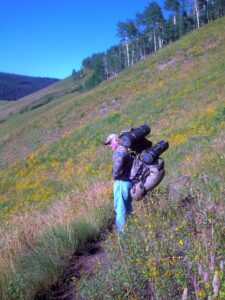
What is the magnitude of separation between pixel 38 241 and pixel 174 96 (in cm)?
1860

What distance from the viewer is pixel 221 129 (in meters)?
11.1

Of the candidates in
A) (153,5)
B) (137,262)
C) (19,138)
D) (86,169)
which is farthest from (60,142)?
(153,5)

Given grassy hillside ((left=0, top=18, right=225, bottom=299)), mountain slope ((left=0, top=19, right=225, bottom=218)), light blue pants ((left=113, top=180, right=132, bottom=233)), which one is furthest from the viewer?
mountain slope ((left=0, top=19, right=225, bottom=218))

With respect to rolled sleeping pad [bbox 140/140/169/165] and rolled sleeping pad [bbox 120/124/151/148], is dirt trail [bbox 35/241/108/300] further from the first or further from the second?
rolled sleeping pad [bbox 120/124/151/148]

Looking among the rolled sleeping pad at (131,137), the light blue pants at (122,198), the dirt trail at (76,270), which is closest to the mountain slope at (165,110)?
the light blue pants at (122,198)

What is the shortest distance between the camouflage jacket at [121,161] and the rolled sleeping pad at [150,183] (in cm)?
29

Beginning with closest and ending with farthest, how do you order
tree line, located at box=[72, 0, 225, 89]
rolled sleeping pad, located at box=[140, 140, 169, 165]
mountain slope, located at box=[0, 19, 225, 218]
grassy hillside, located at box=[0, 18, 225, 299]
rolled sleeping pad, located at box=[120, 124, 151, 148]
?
1. grassy hillside, located at box=[0, 18, 225, 299]
2. rolled sleeping pad, located at box=[140, 140, 169, 165]
3. rolled sleeping pad, located at box=[120, 124, 151, 148]
4. mountain slope, located at box=[0, 19, 225, 218]
5. tree line, located at box=[72, 0, 225, 89]

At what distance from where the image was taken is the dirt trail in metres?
3.96

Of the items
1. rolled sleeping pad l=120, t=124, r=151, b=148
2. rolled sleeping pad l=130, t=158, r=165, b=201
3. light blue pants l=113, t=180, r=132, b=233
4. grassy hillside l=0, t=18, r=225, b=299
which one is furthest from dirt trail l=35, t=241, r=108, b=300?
rolled sleeping pad l=120, t=124, r=151, b=148

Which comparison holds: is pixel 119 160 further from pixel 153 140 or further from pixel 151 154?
pixel 153 140

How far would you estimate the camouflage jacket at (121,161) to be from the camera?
5204 millimetres

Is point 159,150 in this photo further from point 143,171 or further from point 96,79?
point 96,79

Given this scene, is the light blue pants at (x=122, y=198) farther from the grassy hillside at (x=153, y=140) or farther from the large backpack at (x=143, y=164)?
the grassy hillside at (x=153, y=140)

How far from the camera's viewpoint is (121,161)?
5.20 metres
